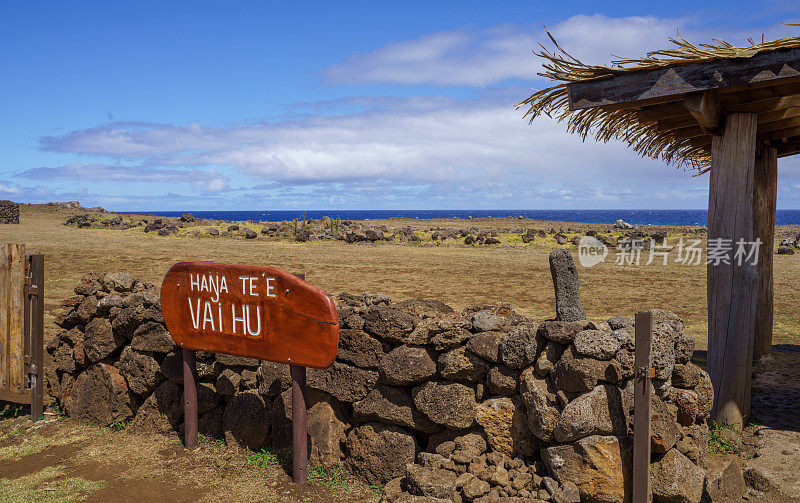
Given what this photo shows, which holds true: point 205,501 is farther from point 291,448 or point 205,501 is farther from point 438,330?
point 438,330

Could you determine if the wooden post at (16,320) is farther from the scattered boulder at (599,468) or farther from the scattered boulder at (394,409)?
the scattered boulder at (599,468)

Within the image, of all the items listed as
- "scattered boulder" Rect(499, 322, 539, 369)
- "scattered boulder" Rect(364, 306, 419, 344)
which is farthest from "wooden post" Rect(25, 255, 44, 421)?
"scattered boulder" Rect(499, 322, 539, 369)

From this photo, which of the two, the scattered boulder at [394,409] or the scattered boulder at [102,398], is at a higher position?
the scattered boulder at [394,409]

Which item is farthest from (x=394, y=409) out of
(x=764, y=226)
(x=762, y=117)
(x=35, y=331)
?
(x=764, y=226)

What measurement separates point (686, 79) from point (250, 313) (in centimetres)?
452

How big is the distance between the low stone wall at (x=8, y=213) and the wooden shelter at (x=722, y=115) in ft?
149

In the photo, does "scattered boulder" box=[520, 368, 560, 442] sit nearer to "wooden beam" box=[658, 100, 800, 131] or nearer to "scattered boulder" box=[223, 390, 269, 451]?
"scattered boulder" box=[223, 390, 269, 451]

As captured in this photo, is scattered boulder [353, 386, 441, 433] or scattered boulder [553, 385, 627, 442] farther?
scattered boulder [353, 386, 441, 433]

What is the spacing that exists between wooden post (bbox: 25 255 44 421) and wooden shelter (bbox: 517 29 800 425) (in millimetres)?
5860

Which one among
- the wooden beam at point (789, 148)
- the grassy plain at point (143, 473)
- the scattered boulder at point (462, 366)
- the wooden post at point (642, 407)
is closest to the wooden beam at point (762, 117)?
the wooden beam at point (789, 148)

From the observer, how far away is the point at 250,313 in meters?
5.17

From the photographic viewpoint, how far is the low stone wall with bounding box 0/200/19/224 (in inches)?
1602

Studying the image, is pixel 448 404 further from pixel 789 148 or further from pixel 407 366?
pixel 789 148

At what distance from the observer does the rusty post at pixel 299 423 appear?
498 centimetres
